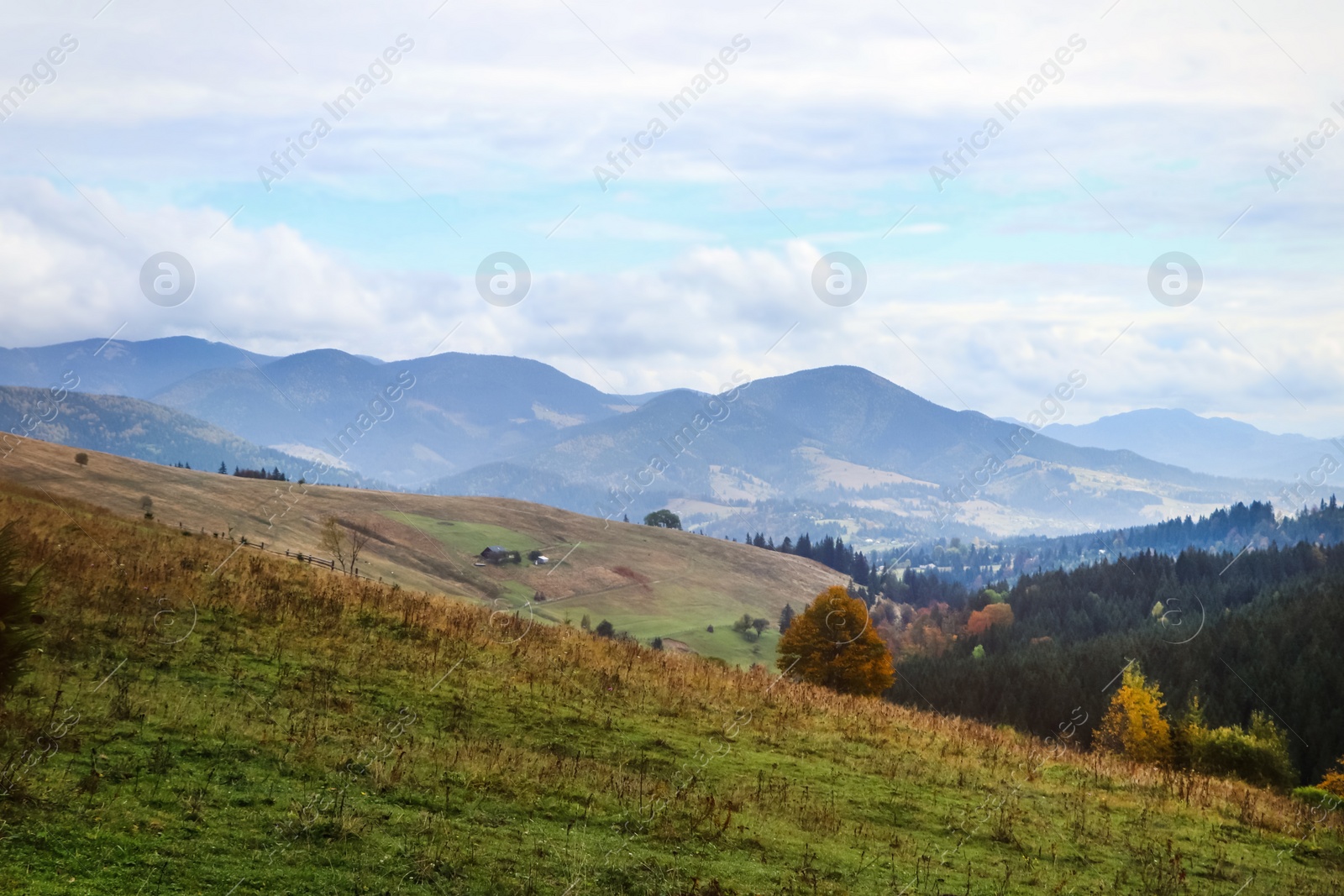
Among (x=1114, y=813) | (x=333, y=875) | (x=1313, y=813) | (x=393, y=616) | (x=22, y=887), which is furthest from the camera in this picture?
(x=393, y=616)

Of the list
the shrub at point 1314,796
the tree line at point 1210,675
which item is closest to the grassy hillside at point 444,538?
the tree line at point 1210,675

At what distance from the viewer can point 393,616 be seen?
27.4 meters

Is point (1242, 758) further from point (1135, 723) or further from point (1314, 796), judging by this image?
point (1135, 723)

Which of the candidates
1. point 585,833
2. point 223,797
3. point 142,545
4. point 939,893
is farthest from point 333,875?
point 142,545

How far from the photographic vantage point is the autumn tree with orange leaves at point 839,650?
62.4 m

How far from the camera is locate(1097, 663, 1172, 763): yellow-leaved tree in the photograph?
8488 centimetres

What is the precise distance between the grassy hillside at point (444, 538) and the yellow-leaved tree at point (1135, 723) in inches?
2090

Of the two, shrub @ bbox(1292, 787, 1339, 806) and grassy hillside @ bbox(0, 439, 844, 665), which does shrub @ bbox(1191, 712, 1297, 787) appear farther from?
grassy hillside @ bbox(0, 439, 844, 665)

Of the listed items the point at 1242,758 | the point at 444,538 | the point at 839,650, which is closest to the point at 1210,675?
the point at 839,650

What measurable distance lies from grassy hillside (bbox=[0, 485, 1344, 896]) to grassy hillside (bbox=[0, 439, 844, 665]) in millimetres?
58684

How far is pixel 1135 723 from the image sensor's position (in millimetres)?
97750

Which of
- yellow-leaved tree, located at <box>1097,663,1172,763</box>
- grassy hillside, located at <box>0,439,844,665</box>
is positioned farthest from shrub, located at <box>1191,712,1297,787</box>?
grassy hillside, located at <box>0,439,844,665</box>

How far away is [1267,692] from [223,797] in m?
140

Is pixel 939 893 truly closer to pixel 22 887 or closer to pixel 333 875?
pixel 333 875
